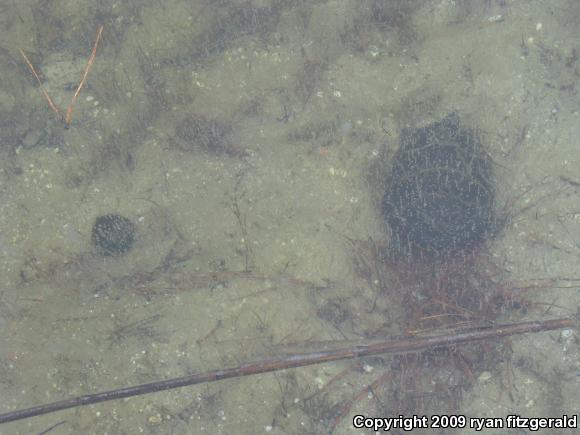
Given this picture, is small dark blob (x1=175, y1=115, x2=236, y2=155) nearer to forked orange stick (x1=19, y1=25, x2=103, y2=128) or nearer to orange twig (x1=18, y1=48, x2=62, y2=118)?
forked orange stick (x1=19, y1=25, x2=103, y2=128)

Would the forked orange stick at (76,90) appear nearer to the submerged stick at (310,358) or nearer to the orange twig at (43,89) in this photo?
the orange twig at (43,89)

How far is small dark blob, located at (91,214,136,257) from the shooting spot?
4.05m

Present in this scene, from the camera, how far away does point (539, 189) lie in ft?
14.5

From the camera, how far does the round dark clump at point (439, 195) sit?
14.2 ft

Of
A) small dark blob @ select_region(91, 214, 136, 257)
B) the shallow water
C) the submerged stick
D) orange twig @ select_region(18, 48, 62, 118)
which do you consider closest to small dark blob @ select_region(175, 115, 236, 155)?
the shallow water

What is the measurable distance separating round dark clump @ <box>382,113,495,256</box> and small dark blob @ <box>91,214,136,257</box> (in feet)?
8.65

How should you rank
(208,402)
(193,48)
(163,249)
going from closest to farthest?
(208,402)
(163,249)
(193,48)

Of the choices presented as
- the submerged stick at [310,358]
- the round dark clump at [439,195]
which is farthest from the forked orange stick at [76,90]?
the round dark clump at [439,195]

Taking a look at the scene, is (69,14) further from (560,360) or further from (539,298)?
(560,360)

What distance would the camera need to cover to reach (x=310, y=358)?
3.86 meters

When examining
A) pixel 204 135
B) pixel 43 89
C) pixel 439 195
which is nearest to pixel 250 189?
pixel 204 135

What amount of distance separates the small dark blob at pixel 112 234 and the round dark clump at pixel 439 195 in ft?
8.65

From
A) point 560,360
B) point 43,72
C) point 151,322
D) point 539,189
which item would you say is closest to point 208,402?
point 151,322

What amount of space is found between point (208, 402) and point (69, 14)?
419 centimetres
